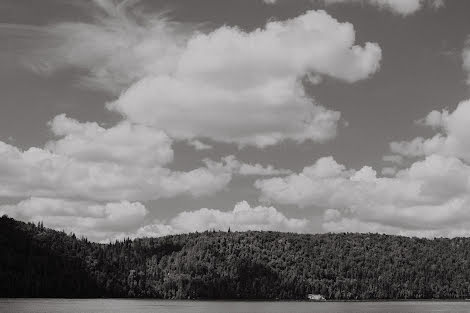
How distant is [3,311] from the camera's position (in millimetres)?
194750

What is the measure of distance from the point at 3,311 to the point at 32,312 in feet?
30.2

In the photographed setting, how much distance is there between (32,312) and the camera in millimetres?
194000
